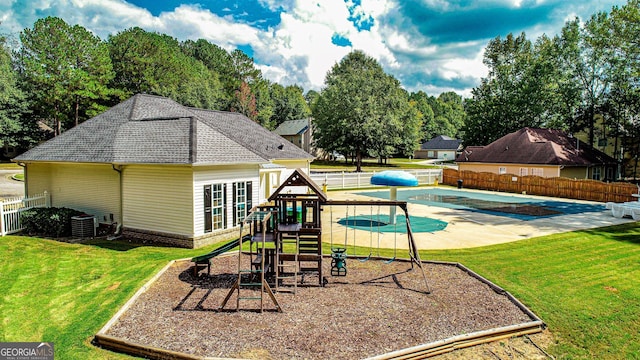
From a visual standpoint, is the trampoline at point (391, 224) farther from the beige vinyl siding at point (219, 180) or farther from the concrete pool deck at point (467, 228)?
the beige vinyl siding at point (219, 180)

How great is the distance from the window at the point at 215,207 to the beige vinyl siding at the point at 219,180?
0.51 ft

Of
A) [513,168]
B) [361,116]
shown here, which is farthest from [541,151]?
[361,116]

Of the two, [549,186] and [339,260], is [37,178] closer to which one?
[339,260]

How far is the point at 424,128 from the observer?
336ft

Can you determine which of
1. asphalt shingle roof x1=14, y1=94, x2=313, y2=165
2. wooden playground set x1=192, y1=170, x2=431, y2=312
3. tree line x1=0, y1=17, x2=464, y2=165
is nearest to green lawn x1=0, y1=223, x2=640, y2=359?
wooden playground set x1=192, y1=170, x2=431, y2=312

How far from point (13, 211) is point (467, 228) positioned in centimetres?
2051

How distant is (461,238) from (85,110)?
47.7 m

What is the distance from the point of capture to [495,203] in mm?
27562

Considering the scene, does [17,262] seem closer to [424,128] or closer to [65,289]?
[65,289]

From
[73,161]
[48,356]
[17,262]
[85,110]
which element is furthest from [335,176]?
[85,110]

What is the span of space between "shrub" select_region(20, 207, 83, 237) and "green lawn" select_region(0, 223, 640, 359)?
41.9 inches

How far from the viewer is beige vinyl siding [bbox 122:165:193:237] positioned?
14070 mm

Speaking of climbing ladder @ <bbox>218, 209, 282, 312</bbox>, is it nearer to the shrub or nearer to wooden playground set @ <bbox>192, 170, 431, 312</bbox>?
wooden playground set @ <bbox>192, 170, 431, 312</bbox>

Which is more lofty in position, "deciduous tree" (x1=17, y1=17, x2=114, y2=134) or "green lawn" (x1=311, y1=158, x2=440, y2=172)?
"deciduous tree" (x1=17, y1=17, x2=114, y2=134)
